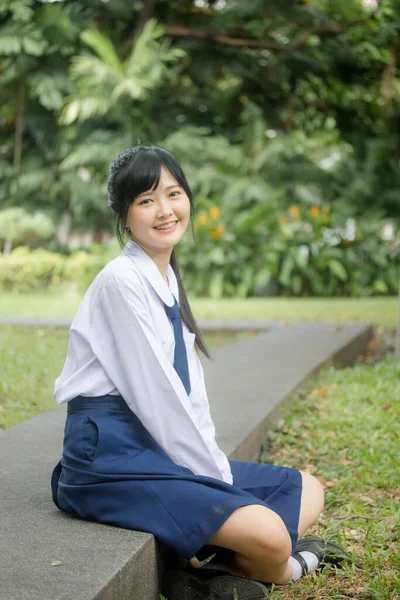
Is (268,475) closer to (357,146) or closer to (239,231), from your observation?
(239,231)

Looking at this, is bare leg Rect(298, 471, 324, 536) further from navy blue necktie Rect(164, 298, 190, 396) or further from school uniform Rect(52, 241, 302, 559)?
navy blue necktie Rect(164, 298, 190, 396)

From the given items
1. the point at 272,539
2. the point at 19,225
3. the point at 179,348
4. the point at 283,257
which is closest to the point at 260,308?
the point at 283,257

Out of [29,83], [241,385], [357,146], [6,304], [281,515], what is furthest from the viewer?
[357,146]

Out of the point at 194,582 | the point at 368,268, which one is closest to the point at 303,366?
the point at 194,582

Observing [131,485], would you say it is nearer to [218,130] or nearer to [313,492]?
[313,492]

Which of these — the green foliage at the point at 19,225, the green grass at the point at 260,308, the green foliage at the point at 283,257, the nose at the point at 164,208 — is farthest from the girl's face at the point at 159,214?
the green foliage at the point at 19,225

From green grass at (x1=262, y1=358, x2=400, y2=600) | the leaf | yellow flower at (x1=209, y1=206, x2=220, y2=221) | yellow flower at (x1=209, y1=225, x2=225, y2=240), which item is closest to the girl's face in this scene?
green grass at (x1=262, y1=358, x2=400, y2=600)

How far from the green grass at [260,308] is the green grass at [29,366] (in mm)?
1141

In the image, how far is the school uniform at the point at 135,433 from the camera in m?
1.84

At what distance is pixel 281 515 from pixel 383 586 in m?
0.33

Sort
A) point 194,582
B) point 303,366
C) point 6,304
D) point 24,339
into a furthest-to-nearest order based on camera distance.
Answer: point 6,304 < point 24,339 < point 303,366 < point 194,582

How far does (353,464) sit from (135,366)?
62.6 inches

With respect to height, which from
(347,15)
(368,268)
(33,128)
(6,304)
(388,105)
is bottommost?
(6,304)

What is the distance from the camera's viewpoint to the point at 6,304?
9117 mm
